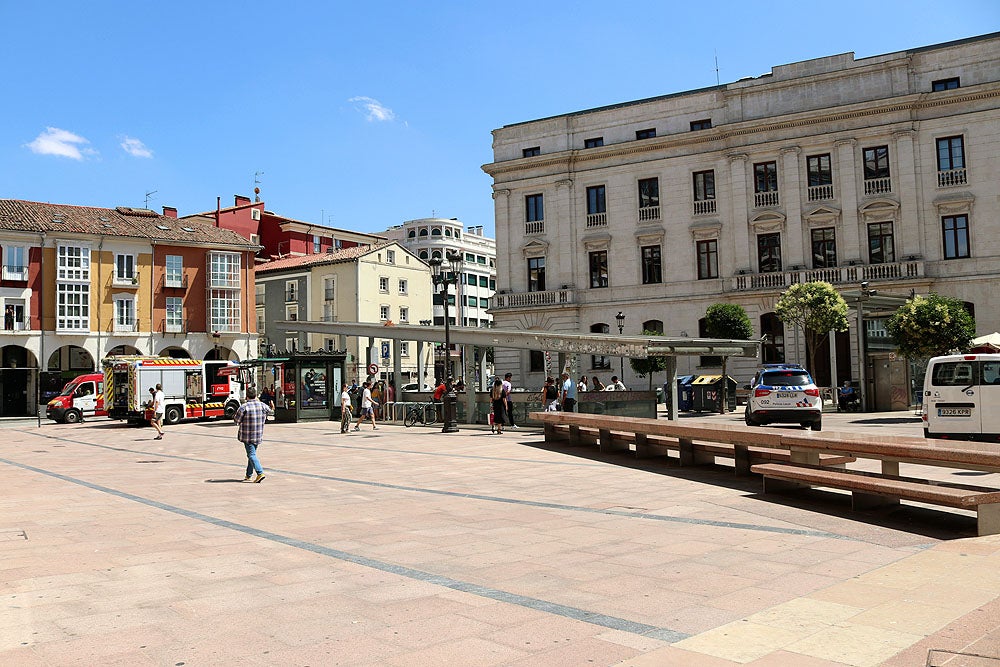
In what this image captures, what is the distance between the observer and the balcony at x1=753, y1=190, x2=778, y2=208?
42188 mm

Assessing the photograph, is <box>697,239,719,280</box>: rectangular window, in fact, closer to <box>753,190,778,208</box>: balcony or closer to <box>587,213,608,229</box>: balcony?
<box>753,190,778,208</box>: balcony

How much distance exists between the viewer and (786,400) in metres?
21.9

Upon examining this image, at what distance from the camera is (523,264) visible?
48.6 m

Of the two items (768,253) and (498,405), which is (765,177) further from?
(498,405)

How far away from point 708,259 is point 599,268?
6127 millimetres

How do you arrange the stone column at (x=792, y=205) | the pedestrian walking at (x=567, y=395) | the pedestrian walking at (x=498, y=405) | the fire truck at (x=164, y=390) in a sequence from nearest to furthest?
the pedestrian walking at (x=567, y=395) < the pedestrian walking at (x=498, y=405) < the fire truck at (x=164, y=390) < the stone column at (x=792, y=205)

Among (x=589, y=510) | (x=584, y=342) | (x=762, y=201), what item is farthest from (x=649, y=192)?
(x=589, y=510)

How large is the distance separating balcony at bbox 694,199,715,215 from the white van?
2900 cm

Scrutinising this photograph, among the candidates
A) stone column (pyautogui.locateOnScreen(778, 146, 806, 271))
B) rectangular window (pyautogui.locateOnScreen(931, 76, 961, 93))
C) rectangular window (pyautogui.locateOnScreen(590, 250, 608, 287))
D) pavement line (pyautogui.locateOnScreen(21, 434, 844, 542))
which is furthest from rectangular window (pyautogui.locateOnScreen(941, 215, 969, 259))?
pavement line (pyautogui.locateOnScreen(21, 434, 844, 542))

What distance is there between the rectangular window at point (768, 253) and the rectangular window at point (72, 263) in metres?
38.5

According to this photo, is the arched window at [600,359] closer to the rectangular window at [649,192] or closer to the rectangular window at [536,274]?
the rectangular window at [536,274]

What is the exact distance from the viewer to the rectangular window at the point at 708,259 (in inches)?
1721

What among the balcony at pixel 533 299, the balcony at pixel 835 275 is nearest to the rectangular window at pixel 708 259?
the balcony at pixel 835 275

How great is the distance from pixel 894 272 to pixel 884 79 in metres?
9.18
